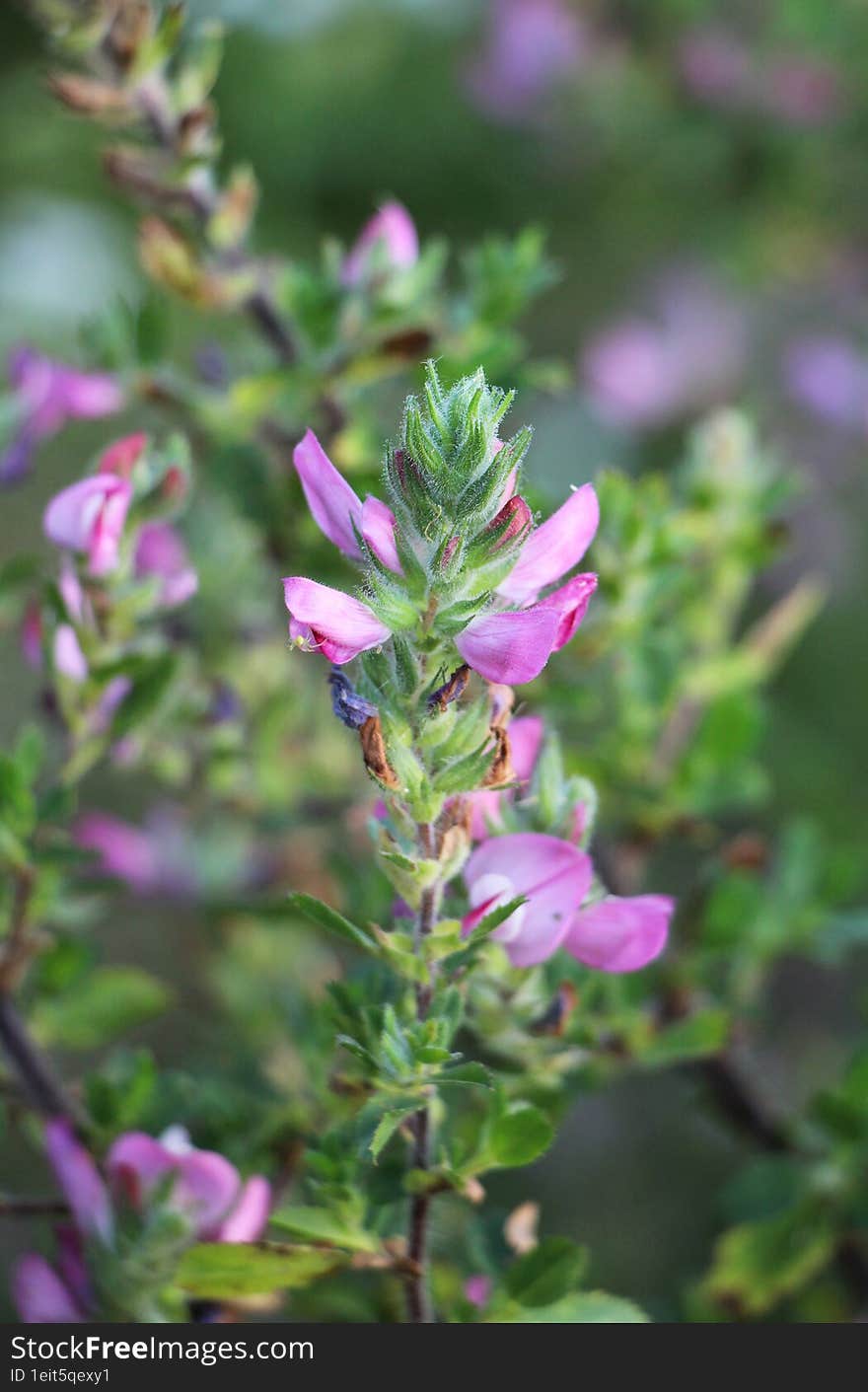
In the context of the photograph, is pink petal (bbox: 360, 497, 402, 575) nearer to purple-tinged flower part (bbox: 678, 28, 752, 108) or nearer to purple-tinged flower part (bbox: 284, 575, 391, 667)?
purple-tinged flower part (bbox: 284, 575, 391, 667)

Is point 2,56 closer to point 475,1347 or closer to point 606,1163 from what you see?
point 606,1163

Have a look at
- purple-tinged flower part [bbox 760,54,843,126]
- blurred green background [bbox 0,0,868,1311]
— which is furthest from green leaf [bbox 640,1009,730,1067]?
purple-tinged flower part [bbox 760,54,843,126]

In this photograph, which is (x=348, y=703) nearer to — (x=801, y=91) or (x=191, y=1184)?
(x=191, y=1184)

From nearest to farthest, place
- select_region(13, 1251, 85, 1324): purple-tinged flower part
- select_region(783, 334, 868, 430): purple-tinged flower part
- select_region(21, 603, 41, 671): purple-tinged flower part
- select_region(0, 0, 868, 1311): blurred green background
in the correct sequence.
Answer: select_region(13, 1251, 85, 1324): purple-tinged flower part
select_region(21, 603, 41, 671): purple-tinged flower part
select_region(0, 0, 868, 1311): blurred green background
select_region(783, 334, 868, 430): purple-tinged flower part

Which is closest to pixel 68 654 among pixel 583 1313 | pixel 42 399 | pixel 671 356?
pixel 42 399

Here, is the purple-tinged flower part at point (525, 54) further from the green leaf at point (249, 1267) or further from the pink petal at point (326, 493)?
the green leaf at point (249, 1267)

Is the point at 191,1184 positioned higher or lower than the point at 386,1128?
lower

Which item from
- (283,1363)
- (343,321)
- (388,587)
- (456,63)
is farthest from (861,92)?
(283,1363)
